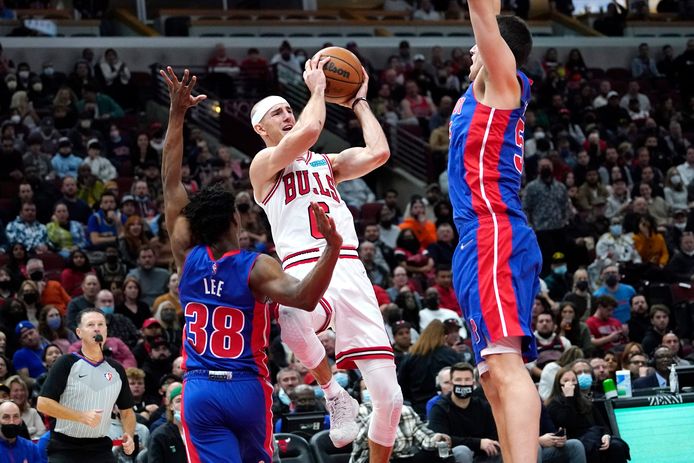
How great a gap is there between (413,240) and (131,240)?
13.3ft

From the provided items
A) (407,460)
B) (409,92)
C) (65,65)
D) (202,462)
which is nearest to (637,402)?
(407,460)

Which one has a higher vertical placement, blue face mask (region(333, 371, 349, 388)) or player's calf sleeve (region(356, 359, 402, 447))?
player's calf sleeve (region(356, 359, 402, 447))

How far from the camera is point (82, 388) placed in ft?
30.0

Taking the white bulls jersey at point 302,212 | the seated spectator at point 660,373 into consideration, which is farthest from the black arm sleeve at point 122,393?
the seated spectator at point 660,373

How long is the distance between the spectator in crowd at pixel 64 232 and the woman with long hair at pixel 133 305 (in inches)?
74.1

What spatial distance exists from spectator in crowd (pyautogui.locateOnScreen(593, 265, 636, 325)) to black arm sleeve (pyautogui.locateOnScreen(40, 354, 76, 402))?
9.35 m

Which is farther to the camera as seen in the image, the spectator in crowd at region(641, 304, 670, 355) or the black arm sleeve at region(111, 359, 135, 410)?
the spectator in crowd at region(641, 304, 670, 355)

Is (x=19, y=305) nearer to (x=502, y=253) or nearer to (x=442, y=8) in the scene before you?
(x=502, y=253)

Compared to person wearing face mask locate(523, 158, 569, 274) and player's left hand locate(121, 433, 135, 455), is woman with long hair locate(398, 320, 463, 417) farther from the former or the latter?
person wearing face mask locate(523, 158, 569, 274)

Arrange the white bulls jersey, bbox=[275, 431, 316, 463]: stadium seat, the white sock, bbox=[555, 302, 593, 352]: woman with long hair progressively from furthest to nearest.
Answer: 1. bbox=[555, 302, 593, 352]: woman with long hair
2. bbox=[275, 431, 316, 463]: stadium seat
3. the white sock
4. the white bulls jersey

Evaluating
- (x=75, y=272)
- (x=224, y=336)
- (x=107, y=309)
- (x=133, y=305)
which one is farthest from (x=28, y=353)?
(x=224, y=336)

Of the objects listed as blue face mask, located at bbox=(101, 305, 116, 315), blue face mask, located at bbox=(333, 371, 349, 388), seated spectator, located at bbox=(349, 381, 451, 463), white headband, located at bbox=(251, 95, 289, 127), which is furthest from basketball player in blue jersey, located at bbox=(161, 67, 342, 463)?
blue face mask, located at bbox=(101, 305, 116, 315)

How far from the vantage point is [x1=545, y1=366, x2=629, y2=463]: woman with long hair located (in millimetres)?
11501

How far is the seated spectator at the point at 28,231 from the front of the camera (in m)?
15.9
